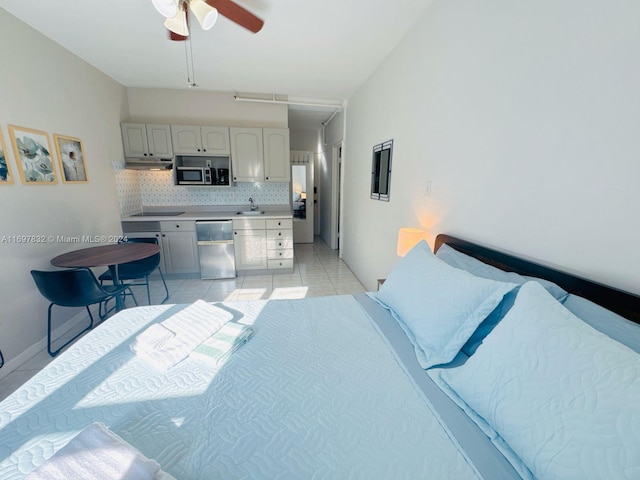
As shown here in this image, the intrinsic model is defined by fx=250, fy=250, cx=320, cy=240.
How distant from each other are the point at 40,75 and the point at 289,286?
311cm

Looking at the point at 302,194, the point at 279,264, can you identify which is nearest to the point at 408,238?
the point at 279,264

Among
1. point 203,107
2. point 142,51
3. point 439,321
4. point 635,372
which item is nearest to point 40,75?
point 142,51

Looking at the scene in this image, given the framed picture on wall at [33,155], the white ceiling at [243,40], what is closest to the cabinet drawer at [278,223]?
the white ceiling at [243,40]

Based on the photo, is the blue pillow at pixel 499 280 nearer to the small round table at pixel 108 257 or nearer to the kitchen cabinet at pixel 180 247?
the small round table at pixel 108 257

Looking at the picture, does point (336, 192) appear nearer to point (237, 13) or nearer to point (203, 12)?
point (237, 13)

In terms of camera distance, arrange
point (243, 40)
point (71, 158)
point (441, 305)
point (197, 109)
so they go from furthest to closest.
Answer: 1. point (197, 109)
2. point (71, 158)
3. point (243, 40)
4. point (441, 305)

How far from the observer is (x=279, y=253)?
378 cm

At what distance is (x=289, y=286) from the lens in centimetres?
339

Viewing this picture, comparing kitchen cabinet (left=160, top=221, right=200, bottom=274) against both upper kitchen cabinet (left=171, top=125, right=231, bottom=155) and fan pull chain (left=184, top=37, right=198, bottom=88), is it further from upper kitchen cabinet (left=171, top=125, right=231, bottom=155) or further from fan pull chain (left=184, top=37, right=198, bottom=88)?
fan pull chain (left=184, top=37, right=198, bottom=88)

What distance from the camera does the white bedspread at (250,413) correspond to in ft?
2.22

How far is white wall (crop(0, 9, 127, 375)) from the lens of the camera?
188 centimetres

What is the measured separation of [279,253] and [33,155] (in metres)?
2.61

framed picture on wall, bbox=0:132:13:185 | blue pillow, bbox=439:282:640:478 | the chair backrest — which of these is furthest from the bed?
framed picture on wall, bbox=0:132:13:185

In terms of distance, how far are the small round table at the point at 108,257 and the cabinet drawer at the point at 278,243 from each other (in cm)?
152
